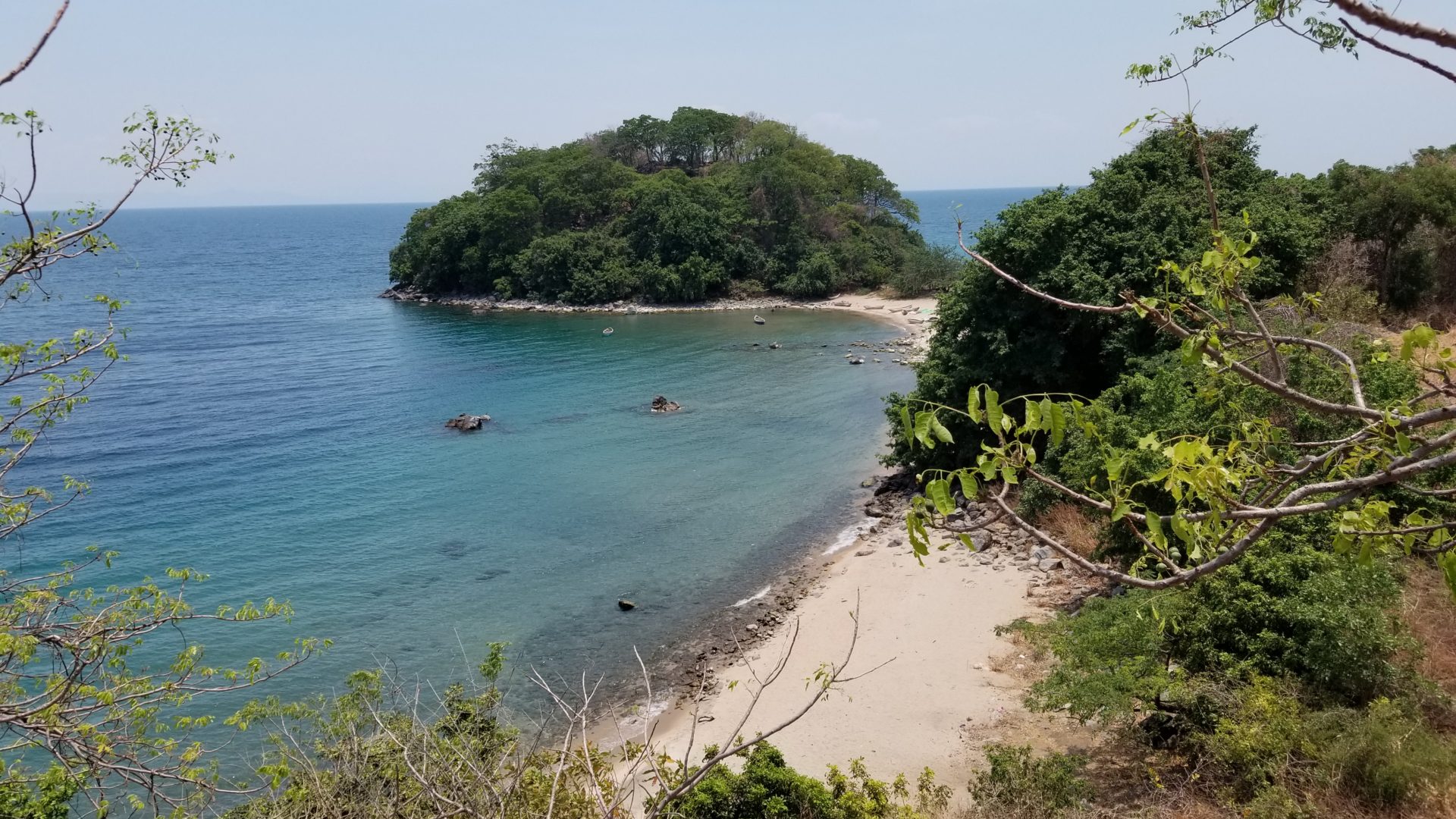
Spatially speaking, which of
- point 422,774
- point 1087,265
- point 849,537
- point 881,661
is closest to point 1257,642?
point 881,661

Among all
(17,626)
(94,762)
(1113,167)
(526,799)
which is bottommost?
(526,799)

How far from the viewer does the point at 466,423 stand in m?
33.0

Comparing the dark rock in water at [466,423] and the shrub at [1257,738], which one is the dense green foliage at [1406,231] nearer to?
the shrub at [1257,738]

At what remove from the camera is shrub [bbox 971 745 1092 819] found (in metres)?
9.20

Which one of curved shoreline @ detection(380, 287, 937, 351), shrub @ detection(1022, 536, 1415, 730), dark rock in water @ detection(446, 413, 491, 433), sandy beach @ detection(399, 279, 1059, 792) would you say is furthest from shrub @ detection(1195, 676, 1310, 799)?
curved shoreline @ detection(380, 287, 937, 351)

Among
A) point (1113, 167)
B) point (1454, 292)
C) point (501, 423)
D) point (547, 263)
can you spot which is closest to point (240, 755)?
point (501, 423)

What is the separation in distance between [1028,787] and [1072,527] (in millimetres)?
9625

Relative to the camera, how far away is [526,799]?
822cm

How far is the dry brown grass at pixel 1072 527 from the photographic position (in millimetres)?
17359

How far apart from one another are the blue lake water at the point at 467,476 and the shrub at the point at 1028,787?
819 cm

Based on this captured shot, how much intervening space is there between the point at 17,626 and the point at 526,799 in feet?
14.3

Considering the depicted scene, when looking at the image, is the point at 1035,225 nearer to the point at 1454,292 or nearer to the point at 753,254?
the point at 1454,292

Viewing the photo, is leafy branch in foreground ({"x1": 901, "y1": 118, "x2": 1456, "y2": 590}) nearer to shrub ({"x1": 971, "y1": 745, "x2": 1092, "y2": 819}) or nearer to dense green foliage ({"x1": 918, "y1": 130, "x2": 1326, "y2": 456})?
shrub ({"x1": 971, "y1": 745, "x2": 1092, "y2": 819})

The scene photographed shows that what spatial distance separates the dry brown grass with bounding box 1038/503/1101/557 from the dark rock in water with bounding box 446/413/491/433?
2178 cm
